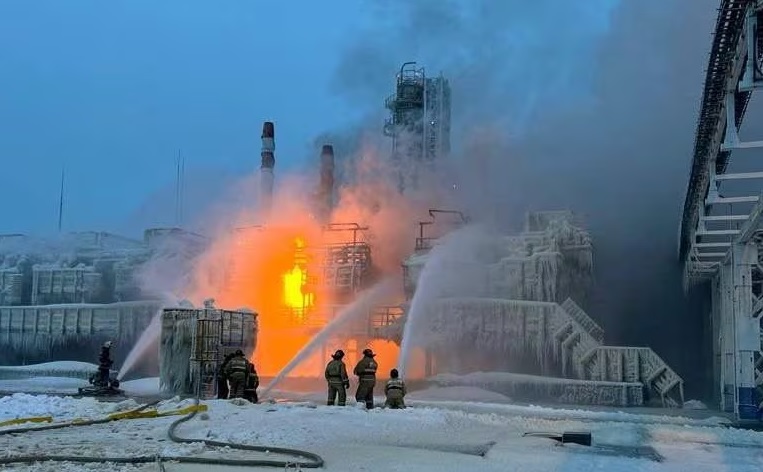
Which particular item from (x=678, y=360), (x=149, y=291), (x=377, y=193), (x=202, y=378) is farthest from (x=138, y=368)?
(x=678, y=360)

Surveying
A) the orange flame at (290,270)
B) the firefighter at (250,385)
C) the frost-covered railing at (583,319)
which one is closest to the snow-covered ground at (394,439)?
the firefighter at (250,385)

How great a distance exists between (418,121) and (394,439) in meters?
49.6

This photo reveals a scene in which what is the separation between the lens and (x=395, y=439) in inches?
539

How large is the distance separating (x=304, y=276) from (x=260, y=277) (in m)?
3.55

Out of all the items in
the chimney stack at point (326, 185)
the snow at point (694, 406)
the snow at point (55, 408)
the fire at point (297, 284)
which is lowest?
the snow at point (694, 406)

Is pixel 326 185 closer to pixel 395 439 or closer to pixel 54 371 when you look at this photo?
pixel 54 371

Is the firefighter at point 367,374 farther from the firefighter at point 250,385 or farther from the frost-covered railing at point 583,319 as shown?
the frost-covered railing at point 583,319

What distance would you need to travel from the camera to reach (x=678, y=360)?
4231cm

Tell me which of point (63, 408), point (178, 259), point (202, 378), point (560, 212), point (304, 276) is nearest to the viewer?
point (63, 408)

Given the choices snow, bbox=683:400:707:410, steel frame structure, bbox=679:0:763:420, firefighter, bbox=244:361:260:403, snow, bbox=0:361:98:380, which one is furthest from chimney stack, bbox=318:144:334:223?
firefighter, bbox=244:361:260:403

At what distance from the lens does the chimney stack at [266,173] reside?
5959cm

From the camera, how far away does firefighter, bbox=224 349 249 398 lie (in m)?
20.2

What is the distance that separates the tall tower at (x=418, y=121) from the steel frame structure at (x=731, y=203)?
101 ft

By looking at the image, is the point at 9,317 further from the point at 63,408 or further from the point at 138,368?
the point at 63,408
